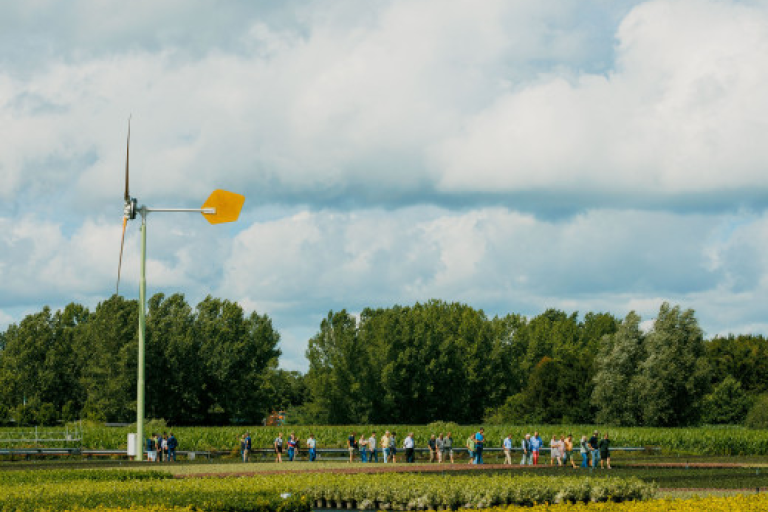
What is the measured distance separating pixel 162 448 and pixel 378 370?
56.9m

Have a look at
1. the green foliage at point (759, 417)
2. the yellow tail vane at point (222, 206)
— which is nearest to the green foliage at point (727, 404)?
the green foliage at point (759, 417)

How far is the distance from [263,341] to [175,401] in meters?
20.2

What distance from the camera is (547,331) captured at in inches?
5172

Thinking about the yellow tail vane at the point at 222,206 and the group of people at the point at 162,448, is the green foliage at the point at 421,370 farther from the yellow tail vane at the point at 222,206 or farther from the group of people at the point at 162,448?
the yellow tail vane at the point at 222,206

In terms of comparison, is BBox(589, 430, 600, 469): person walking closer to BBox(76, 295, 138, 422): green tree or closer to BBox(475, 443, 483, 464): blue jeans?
BBox(475, 443, 483, 464): blue jeans

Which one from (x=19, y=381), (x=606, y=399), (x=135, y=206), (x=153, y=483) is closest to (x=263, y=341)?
(x=19, y=381)

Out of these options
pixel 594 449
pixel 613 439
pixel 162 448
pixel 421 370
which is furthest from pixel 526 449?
pixel 421 370

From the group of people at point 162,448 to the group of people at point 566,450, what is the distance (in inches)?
674

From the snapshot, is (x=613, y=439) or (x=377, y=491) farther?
(x=613, y=439)

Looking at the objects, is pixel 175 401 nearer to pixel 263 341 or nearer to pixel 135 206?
pixel 263 341

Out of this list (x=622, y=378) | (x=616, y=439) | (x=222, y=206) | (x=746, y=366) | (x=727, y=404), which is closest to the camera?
(x=222, y=206)

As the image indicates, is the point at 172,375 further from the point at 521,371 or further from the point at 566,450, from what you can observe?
the point at 566,450

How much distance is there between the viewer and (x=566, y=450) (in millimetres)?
49844

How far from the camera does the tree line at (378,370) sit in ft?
287
